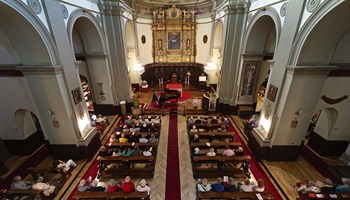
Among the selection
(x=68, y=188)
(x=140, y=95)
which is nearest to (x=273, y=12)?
(x=68, y=188)

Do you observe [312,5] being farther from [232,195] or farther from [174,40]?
[174,40]

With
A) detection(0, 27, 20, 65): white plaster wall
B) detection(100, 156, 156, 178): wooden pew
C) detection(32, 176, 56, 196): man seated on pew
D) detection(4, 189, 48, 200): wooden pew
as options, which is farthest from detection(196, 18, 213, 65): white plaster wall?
detection(4, 189, 48, 200): wooden pew

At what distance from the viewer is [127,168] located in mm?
6762

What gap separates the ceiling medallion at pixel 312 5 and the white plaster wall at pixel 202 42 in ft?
36.5

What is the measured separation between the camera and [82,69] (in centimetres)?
1022

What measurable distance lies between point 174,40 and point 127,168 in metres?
14.1

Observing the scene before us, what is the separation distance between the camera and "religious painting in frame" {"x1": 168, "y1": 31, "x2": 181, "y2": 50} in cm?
1712

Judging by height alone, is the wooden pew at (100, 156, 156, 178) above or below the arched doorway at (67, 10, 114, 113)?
below

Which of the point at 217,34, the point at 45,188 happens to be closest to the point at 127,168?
the point at 45,188

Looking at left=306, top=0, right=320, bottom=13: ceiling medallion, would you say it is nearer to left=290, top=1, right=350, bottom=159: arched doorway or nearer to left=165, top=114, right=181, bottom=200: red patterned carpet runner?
left=290, top=1, right=350, bottom=159: arched doorway

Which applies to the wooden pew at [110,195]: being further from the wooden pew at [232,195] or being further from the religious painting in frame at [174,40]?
the religious painting in frame at [174,40]

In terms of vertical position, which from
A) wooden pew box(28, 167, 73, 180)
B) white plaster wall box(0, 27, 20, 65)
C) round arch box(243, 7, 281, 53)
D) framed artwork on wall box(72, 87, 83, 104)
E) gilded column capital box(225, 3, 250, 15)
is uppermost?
gilded column capital box(225, 3, 250, 15)

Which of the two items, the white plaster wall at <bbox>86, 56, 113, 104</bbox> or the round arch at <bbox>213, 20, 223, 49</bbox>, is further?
the round arch at <bbox>213, 20, 223, 49</bbox>

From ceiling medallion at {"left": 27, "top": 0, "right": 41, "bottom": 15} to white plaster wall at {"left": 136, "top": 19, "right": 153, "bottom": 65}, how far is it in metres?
10.9
